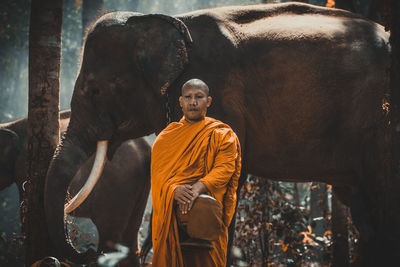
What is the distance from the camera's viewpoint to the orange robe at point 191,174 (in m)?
3.40

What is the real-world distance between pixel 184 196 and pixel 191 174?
25 centimetres

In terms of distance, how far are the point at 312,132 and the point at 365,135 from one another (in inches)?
20.2

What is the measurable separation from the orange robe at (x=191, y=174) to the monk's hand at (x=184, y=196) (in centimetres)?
7

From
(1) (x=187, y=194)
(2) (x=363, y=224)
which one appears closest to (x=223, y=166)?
(1) (x=187, y=194)

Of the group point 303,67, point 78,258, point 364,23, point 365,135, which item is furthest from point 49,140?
point 364,23

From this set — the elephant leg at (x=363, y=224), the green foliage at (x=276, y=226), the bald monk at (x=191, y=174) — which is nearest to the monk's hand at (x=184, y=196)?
the bald monk at (x=191, y=174)

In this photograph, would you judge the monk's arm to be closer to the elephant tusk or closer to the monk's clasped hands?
the monk's clasped hands

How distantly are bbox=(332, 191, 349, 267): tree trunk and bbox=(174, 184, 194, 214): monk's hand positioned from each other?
340 cm

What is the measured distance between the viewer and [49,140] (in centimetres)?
467

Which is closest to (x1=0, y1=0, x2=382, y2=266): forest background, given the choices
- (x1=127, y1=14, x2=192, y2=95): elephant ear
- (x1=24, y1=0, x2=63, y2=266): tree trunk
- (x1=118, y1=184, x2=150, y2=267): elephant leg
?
(x1=118, y1=184, x2=150, y2=267): elephant leg

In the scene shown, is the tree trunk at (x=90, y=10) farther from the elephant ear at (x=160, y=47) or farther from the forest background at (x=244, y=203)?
the elephant ear at (x=160, y=47)

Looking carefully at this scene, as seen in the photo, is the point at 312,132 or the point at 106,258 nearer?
the point at 106,258

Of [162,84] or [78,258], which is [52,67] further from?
[78,258]

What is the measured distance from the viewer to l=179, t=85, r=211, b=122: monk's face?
3.67 metres
